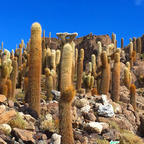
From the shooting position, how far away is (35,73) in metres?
10.3

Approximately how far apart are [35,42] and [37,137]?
448cm

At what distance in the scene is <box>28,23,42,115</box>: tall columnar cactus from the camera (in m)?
10.3

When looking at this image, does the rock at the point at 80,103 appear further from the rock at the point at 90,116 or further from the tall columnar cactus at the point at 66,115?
the tall columnar cactus at the point at 66,115

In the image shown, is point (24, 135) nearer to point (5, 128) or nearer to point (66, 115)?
point (5, 128)

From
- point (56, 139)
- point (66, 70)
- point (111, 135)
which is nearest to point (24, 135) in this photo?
point (56, 139)

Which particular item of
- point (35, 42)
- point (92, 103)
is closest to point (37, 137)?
point (35, 42)

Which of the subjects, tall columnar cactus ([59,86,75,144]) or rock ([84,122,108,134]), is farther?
rock ([84,122,108,134])

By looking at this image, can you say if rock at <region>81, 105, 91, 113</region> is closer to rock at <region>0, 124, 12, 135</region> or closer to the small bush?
the small bush

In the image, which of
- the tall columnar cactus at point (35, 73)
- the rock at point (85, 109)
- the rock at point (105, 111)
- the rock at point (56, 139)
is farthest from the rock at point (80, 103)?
the rock at point (56, 139)

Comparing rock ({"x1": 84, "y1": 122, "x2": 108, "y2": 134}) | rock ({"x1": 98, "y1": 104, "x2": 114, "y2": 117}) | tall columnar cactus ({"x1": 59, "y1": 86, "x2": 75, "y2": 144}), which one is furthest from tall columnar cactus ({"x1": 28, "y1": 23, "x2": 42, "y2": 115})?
rock ({"x1": 98, "y1": 104, "x2": 114, "y2": 117})

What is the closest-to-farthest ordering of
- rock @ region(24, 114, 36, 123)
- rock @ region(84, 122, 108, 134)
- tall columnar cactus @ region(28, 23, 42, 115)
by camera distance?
rock @ region(24, 114, 36, 123)
rock @ region(84, 122, 108, 134)
tall columnar cactus @ region(28, 23, 42, 115)

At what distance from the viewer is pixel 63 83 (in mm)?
8305

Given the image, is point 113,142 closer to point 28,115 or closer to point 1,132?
point 28,115

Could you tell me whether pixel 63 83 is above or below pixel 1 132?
above
